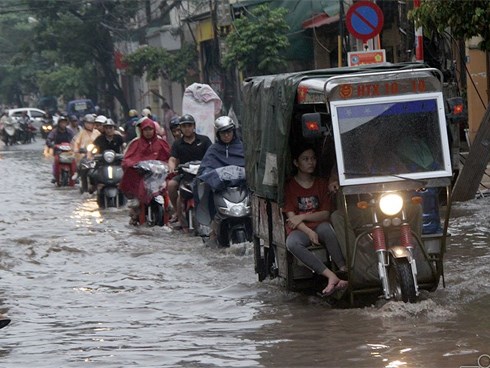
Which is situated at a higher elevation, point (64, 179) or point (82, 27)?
point (82, 27)

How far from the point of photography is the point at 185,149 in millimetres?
15672

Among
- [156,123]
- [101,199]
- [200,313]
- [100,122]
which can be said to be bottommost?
[200,313]

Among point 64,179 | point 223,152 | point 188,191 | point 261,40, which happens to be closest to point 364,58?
point 188,191

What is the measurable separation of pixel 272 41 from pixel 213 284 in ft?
59.2

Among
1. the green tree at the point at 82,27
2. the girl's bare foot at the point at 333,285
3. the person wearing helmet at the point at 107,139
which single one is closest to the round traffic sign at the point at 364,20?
the person wearing helmet at the point at 107,139

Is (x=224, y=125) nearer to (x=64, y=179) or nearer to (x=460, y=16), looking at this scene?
(x=460, y=16)

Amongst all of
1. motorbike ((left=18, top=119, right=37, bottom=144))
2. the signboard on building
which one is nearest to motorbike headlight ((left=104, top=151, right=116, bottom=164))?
the signboard on building

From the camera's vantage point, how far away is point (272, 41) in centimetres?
2905

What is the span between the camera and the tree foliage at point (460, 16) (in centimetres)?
1315

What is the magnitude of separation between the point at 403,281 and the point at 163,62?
33635 millimetres

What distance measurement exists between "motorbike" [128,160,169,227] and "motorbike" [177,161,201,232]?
3.22 ft

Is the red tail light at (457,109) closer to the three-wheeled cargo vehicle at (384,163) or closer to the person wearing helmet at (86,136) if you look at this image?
the three-wheeled cargo vehicle at (384,163)

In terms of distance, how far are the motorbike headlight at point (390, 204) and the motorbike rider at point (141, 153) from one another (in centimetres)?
810

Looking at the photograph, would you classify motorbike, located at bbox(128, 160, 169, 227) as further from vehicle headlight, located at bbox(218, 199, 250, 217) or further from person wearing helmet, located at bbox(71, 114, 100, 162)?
person wearing helmet, located at bbox(71, 114, 100, 162)
